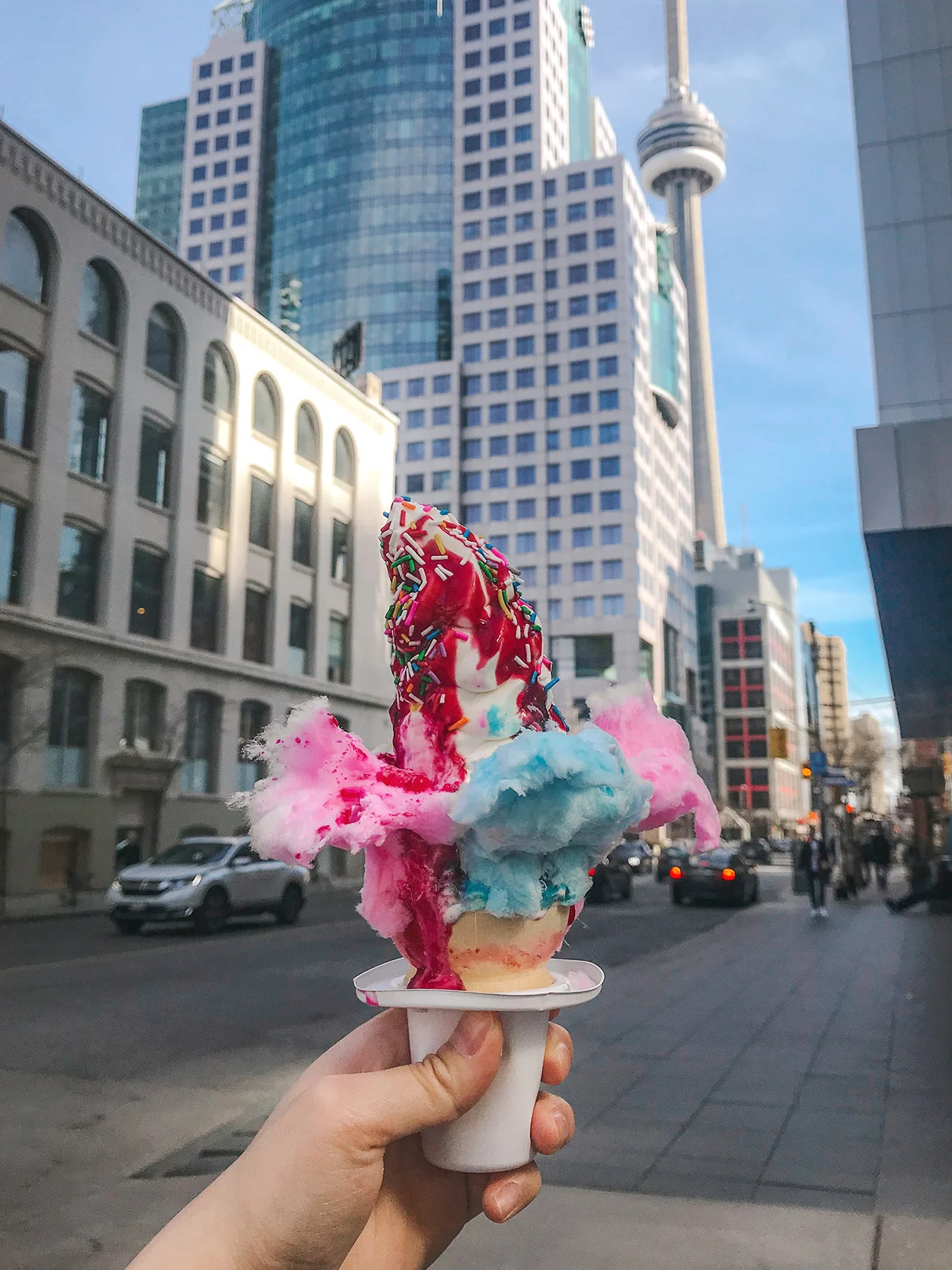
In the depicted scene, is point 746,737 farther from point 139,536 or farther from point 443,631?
point 443,631

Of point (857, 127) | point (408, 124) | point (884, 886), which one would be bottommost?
point (884, 886)

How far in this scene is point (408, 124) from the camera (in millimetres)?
99250

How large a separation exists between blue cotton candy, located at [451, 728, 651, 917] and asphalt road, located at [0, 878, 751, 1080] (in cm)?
390

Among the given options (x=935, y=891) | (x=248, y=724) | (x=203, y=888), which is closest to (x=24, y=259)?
(x=248, y=724)

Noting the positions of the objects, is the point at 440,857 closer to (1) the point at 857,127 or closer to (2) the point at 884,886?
(1) the point at 857,127

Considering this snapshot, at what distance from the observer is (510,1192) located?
2.04 m

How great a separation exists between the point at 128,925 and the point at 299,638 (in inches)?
757

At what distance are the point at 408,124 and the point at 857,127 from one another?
98041 mm

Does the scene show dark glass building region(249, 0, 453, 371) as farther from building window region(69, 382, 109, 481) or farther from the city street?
the city street

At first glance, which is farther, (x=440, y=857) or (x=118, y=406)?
(x=118, y=406)

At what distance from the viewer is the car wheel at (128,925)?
18703 mm

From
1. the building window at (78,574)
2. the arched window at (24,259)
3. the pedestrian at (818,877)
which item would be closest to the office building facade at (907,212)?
the pedestrian at (818,877)

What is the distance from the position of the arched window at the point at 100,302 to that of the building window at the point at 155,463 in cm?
281

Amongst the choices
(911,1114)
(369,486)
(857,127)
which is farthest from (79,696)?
(911,1114)
